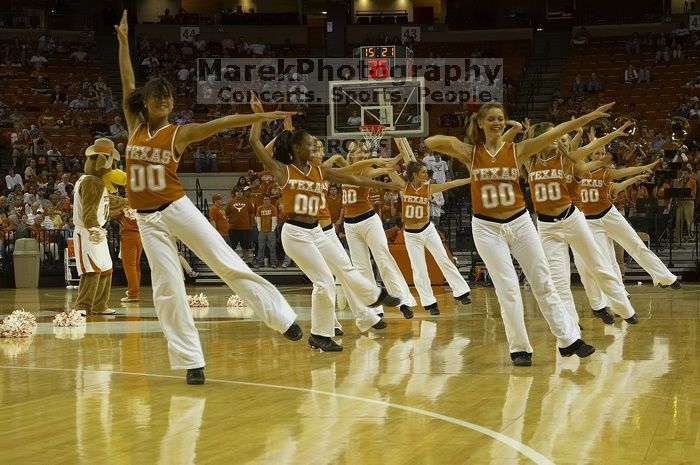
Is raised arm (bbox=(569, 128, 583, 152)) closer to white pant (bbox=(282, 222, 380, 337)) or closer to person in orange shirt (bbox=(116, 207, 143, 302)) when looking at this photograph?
white pant (bbox=(282, 222, 380, 337))

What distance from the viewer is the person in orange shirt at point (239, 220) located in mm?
24672

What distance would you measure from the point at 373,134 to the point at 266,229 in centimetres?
376

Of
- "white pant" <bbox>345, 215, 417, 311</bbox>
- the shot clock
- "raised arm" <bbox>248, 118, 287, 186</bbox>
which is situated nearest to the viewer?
"raised arm" <bbox>248, 118, 287, 186</bbox>

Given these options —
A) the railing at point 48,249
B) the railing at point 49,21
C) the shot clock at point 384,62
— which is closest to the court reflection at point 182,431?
the railing at point 48,249

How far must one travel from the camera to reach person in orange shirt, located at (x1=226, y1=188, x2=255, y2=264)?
24672 mm

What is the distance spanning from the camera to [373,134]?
2562 centimetres

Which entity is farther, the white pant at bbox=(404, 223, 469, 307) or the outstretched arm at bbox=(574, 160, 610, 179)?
the white pant at bbox=(404, 223, 469, 307)

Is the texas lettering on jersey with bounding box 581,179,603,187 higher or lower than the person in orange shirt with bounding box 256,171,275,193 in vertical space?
lower

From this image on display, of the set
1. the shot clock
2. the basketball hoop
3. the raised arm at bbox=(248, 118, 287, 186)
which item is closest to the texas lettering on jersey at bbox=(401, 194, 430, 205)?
the raised arm at bbox=(248, 118, 287, 186)

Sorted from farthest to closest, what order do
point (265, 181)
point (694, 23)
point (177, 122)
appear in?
point (694, 23), point (177, 122), point (265, 181)

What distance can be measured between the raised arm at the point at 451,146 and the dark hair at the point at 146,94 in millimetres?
2117

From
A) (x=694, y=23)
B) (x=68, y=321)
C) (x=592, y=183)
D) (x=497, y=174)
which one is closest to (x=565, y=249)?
(x=592, y=183)

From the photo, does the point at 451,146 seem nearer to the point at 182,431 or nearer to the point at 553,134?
the point at 553,134

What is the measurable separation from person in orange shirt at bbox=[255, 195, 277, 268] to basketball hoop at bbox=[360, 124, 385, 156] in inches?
108
